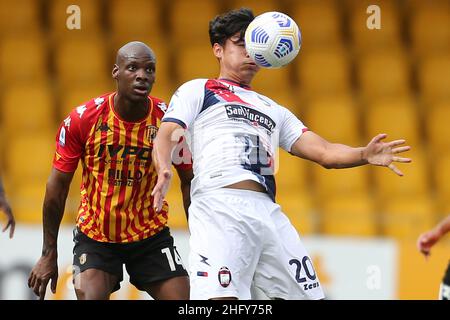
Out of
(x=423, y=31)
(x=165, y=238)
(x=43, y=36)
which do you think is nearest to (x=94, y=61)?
(x=43, y=36)

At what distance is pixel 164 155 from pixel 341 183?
6.09 metres

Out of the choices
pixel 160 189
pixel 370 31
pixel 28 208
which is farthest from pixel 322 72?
pixel 160 189

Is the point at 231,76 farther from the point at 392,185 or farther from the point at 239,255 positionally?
the point at 392,185

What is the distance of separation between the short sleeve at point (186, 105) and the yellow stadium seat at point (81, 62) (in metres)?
6.22

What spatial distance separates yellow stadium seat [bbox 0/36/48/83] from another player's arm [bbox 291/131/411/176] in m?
6.65

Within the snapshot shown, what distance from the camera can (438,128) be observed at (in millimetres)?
12062

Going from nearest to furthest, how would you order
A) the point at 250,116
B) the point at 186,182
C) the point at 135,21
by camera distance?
the point at 250,116
the point at 186,182
the point at 135,21

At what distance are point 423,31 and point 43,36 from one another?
15.3 feet

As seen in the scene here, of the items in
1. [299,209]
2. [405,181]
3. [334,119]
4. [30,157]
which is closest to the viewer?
[299,209]

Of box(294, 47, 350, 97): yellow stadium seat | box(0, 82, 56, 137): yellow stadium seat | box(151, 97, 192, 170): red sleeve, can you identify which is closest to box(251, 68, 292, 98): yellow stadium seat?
box(294, 47, 350, 97): yellow stadium seat

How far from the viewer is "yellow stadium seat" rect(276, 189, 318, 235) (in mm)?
9578

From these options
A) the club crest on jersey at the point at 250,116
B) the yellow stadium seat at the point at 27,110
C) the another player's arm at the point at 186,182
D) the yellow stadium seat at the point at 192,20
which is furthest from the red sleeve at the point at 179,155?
the yellow stadium seat at the point at 192,20

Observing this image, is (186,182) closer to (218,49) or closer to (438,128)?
(218,49)

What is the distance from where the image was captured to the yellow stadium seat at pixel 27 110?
1158cm
